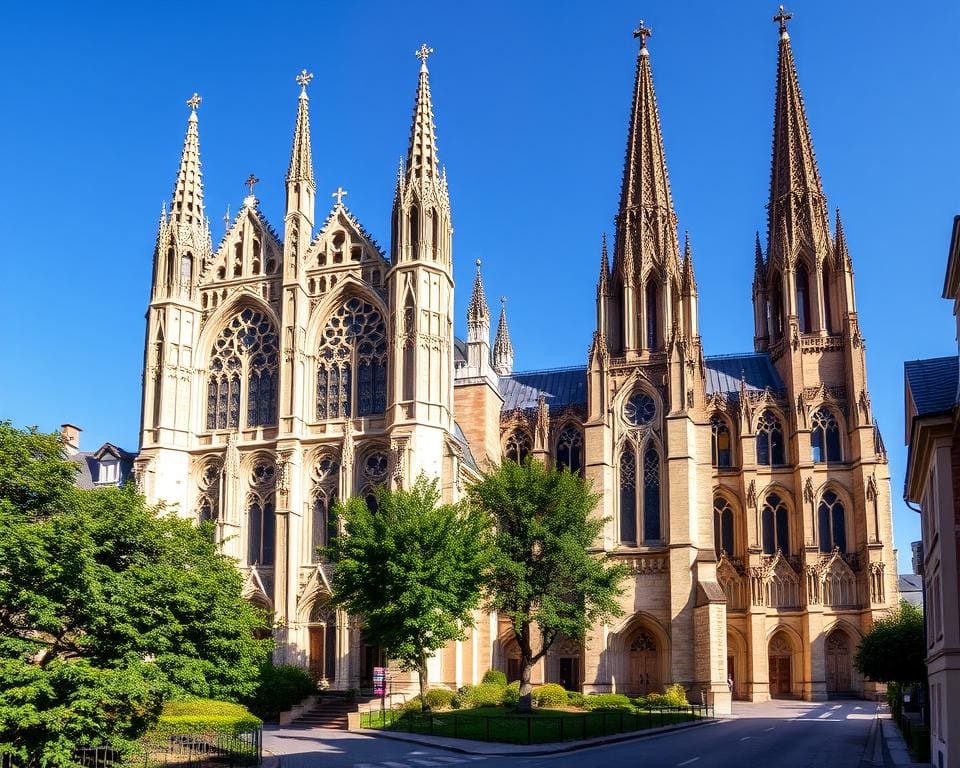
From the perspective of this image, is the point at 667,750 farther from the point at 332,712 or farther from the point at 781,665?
the point at 781,665

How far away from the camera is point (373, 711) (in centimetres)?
4472

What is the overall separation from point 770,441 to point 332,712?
33823 millimetres

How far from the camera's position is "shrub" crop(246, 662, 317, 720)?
4666 centimetres

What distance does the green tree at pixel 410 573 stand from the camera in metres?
42.5

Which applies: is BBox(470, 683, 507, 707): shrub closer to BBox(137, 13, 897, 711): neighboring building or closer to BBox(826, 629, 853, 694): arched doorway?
BBox(137, 13, 897, 711): neighboring building

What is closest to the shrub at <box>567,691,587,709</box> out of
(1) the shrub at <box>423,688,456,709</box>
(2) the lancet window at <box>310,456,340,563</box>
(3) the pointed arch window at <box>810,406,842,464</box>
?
(1) the shrub at <box>423,688,456,709</box>

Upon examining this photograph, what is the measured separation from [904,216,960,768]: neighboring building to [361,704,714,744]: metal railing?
12.8m

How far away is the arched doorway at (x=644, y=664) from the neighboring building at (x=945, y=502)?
30988 millimetres

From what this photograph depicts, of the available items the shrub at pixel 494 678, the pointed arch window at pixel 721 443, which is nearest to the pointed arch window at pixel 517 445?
the pointed arch window at pixel 721 443

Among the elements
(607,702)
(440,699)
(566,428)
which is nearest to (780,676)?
(607,702)

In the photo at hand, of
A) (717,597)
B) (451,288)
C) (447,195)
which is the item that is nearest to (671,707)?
(717,597)

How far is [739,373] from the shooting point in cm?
7200

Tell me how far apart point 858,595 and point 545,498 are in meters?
24.9

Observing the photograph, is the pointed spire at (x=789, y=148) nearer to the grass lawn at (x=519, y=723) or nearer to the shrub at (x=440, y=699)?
the grass lawn at (x=519, y=723)
